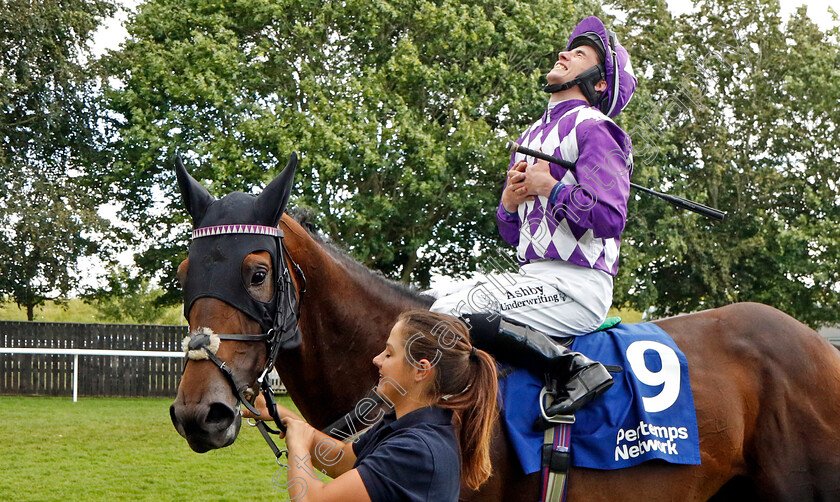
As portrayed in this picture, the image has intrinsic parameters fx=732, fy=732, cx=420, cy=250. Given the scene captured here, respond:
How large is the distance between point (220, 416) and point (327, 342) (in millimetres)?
596

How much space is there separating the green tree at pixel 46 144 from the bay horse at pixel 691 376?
594 inches

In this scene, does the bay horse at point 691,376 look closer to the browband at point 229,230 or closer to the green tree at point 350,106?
the browband at point 229,230

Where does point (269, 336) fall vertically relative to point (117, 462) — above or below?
above

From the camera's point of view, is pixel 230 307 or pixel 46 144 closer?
pixel 230 307

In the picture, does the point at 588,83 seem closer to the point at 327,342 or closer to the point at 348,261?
the point at 348,261

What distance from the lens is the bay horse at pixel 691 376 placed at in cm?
256

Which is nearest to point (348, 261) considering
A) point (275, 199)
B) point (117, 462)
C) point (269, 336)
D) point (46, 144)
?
point (275, 199)

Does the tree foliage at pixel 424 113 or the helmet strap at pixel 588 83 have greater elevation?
the tree foliage at pixel 424 113

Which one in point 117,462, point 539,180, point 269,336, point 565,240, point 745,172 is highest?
point 745,172

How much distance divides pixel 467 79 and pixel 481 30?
120 cm

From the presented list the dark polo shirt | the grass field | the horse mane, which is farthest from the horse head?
the grass field

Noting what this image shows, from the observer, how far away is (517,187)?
2.82m

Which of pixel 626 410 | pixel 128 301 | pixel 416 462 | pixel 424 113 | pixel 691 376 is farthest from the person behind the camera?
pixel 128 301

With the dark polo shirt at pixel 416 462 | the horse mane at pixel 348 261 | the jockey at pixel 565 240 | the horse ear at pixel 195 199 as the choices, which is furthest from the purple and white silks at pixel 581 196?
the horse ear at pixel 195 199
